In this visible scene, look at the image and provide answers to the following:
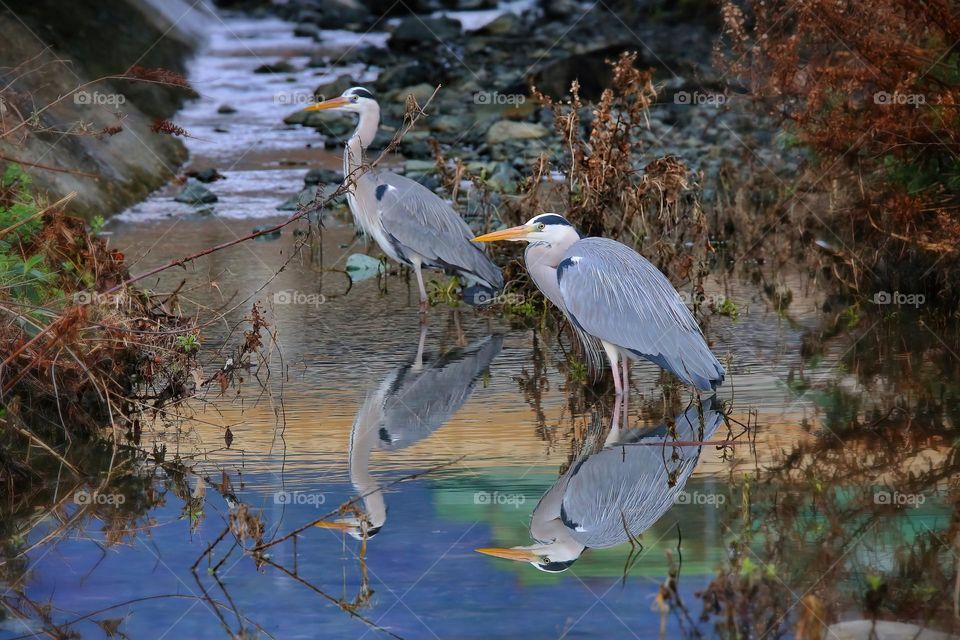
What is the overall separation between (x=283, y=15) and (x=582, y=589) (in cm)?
3244

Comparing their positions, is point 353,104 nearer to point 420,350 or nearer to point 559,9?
point 420,350

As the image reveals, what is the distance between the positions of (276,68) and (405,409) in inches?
784

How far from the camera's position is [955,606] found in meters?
4.59

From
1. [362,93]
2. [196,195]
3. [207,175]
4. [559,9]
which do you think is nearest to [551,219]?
[362,93]

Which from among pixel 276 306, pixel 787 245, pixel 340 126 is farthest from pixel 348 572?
pixel 340 126

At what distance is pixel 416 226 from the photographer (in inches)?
440

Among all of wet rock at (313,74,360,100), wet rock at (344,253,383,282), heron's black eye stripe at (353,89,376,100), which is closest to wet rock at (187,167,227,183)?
wet rock at (344,253,383,282)

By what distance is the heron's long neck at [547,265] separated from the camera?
8.55 metres

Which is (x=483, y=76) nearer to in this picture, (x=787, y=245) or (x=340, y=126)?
(x=340, y=126)

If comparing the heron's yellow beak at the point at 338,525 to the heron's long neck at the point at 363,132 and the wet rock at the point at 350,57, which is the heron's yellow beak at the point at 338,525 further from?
the wet rock at the point at 350,57

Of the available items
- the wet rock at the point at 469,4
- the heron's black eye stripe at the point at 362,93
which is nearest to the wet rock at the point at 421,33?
the wet rock at the point at 469,4

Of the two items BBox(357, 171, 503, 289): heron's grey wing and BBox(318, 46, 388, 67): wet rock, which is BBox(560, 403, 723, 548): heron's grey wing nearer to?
BBox(357, 171, 503, 289): heron's grey wing

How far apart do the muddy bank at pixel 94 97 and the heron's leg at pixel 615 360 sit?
5.09m

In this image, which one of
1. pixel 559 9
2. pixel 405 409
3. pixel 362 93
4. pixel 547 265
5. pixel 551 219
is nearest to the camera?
pixel 405 409
